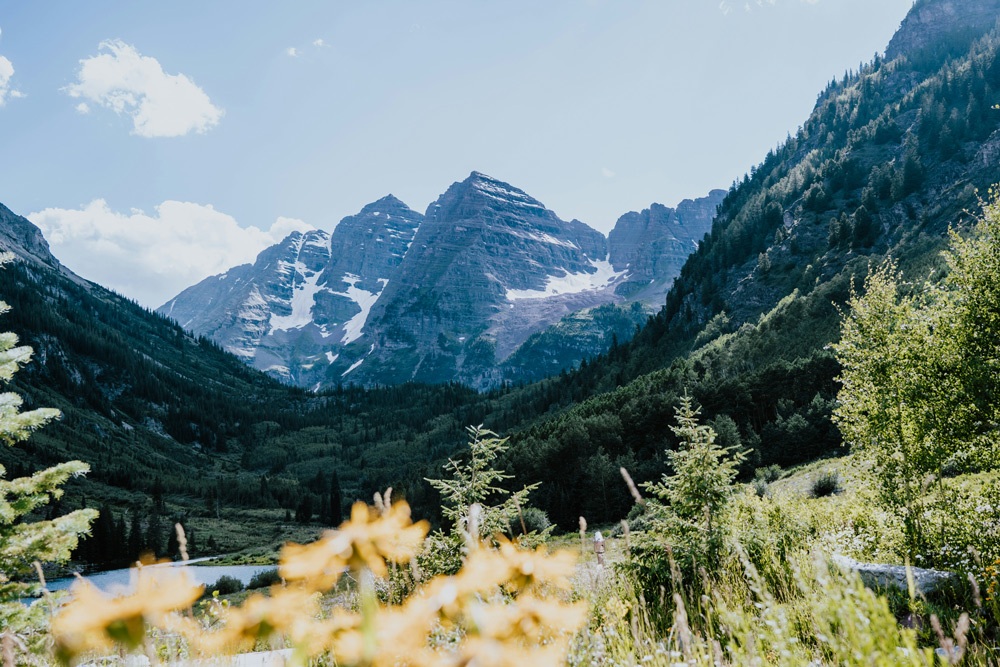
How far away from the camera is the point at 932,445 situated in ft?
31.4

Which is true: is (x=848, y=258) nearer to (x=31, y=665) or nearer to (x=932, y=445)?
(x=932, y=445)

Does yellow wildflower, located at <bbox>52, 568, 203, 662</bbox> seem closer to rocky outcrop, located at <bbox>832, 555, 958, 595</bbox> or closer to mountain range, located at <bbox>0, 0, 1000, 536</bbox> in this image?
rocky outcrop, located at <bbox>832, 555, 958, 595</bbox>

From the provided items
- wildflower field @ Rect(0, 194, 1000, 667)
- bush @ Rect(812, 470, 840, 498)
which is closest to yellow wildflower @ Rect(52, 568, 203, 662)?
wildflower field @ Rect(0, 194, 1000, 667)

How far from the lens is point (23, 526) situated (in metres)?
7.16

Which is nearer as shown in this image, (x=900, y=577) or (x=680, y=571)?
(x=900, y=577)

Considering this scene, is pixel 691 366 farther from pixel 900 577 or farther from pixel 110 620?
pixel 110 620

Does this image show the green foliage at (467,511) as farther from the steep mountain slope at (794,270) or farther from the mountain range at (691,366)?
the steep mountain slope at (794,270)

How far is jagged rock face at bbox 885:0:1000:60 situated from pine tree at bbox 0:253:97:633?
226 metres

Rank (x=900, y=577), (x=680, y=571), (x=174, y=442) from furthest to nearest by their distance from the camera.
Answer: (x=174, y=442), (x=680, y=571), (x=900, y=577)

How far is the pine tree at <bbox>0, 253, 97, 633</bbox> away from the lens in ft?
22.2

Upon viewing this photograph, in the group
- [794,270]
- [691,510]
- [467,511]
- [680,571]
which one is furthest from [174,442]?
[680,571]

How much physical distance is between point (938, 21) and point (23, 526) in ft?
812

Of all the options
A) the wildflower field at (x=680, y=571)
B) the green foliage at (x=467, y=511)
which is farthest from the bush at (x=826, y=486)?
the green foliage at (x=467, y=511)

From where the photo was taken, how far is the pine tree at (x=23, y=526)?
676cm
